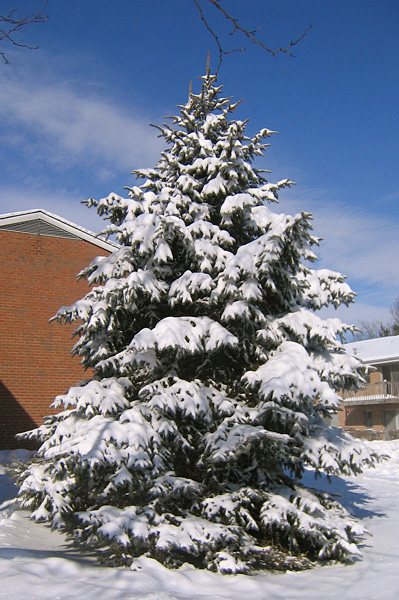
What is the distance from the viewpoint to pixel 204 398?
672 centimetres

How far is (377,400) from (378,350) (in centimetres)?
567

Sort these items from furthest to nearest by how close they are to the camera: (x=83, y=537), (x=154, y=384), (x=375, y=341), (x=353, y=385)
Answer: (x=375, y=341) < (x=353, y=385) < (x=154, y=384) < (x=83, y=537)

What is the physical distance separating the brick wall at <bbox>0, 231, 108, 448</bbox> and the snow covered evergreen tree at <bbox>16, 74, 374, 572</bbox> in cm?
595

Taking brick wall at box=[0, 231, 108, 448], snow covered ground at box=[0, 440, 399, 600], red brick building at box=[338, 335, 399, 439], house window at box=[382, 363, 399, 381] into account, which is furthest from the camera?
house window at box=[382, 363, 399, 381]

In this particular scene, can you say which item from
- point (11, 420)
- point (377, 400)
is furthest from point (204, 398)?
point (377, 400)

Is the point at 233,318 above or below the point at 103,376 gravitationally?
above

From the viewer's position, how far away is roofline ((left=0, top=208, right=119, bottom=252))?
558 inches

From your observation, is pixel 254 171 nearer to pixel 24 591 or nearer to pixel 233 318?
pixel 233 318

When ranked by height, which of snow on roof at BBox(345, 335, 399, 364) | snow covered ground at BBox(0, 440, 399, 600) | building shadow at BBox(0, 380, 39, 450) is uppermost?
snow on roof at BBox(345, 335, 399, 364)

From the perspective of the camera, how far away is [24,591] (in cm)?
452

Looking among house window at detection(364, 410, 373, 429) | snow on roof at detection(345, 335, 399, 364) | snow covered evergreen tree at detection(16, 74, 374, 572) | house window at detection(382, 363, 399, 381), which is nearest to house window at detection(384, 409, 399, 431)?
house window at detection(364, 410, 373, 429)

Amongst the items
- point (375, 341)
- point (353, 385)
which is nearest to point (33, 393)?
point (353, 385)

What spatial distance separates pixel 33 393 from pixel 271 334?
8634 mm

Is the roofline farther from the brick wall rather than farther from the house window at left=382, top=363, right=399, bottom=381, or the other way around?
the house window at left=382, top=363, right=399, bottom=381
